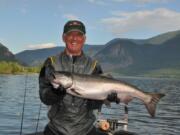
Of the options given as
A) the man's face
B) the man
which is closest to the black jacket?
Answer: the man

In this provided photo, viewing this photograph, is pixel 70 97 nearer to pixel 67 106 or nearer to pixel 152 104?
pixel 67 106

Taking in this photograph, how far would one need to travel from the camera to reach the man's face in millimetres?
7715

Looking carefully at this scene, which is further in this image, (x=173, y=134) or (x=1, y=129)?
(x=173, y=134)

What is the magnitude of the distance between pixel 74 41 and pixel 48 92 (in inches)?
45.1

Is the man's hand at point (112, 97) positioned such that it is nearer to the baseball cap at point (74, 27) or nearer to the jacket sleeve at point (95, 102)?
the jacket sleeve at point (95, 102)

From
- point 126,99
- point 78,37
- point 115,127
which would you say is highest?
point 78,37

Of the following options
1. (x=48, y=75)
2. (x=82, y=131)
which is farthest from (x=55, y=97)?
(x=82, y=131)

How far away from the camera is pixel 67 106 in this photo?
7469 millimetres

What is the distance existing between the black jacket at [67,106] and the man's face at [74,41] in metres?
0.14

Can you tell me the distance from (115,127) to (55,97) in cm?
666

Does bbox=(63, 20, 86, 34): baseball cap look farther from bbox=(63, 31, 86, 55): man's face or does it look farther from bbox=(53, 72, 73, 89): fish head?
bbox=(53, 72, 73, 89): fish head

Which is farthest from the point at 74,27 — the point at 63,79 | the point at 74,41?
the point at 63,79

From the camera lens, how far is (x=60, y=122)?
7480 millimetres

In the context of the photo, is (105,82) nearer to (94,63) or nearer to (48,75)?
(94,63)
